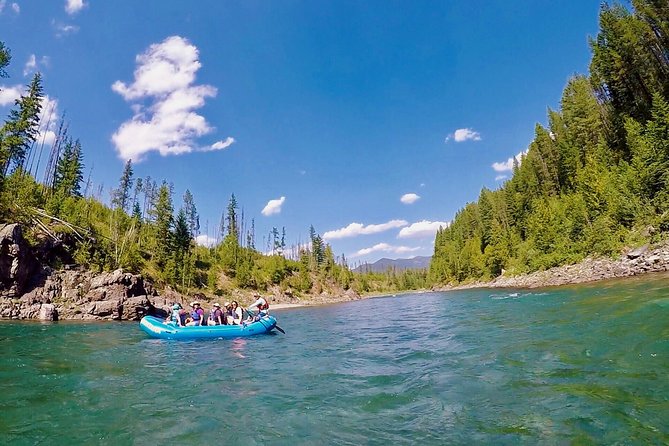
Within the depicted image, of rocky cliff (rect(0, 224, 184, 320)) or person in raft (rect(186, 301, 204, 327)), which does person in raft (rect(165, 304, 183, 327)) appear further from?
rocky cliff (rect(0, 224, 184, 320))

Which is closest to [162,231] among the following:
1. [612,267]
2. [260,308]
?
[260,308]

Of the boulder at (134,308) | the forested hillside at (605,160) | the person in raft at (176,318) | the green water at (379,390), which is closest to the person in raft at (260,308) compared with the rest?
the person in raft at (176,318)

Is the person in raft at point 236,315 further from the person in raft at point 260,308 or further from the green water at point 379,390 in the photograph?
the green water at point 379,390

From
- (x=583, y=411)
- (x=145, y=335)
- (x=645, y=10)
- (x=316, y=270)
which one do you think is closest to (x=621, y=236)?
(x=645, y=10)

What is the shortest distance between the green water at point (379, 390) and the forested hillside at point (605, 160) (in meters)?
25.9

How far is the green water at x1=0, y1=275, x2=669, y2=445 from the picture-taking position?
6.18 meters

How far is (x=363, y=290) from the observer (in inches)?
5330

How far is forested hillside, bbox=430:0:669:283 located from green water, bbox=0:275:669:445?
25.9 meters

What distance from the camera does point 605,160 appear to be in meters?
47.7

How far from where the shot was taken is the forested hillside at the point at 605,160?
35.7 m

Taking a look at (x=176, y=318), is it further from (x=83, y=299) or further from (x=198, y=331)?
(x=83, y=299)

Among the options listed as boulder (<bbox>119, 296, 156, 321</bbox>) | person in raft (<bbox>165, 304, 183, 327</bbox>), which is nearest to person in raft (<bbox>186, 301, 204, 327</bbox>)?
person in raft (<bbox>165, 304, 183, 327</bbox>)

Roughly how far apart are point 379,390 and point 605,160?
53296mm

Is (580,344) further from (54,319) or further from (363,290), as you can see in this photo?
(363,290)
